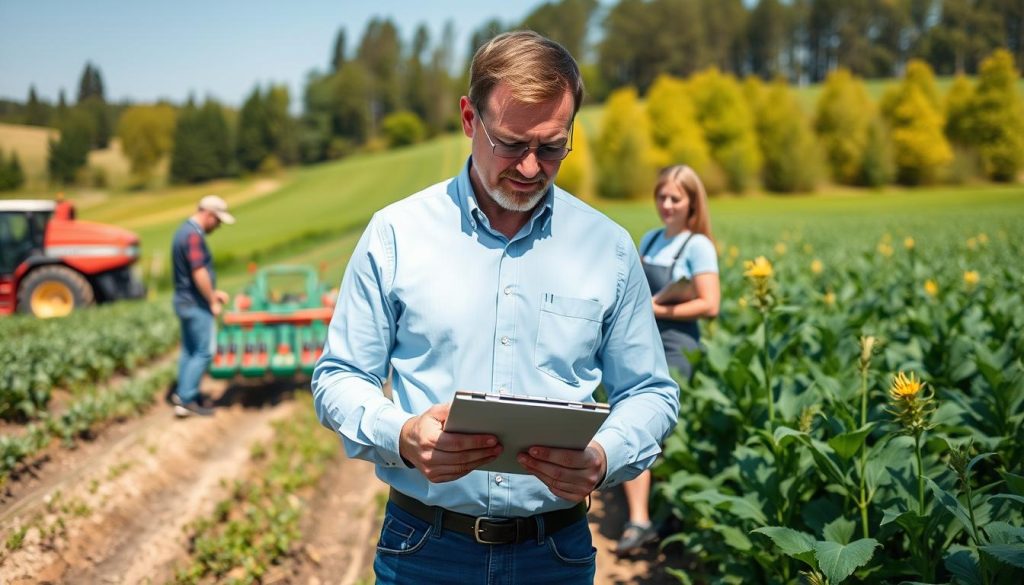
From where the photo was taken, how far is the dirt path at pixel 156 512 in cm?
455

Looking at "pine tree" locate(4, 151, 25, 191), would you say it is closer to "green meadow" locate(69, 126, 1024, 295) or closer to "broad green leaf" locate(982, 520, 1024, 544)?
"green meadow" locate(69, 126, 1024, 295)

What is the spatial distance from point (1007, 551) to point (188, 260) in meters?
6.66

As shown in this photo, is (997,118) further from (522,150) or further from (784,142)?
(522,150)

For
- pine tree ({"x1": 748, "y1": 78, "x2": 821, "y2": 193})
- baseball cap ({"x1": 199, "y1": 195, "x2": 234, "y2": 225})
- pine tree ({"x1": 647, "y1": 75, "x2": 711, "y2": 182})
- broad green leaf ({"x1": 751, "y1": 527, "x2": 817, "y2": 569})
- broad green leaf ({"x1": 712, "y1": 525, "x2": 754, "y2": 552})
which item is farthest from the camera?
pine tree ({"x1": 647, "y1": 75, "x2": 711, "y2": 182})

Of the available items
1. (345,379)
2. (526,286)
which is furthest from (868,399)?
(345,379)

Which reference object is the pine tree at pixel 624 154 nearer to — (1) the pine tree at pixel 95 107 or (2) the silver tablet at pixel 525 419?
(1) the pine tree at pixel 95 107

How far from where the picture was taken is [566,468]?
1.75 m

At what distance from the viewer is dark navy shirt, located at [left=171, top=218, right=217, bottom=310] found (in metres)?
7.20

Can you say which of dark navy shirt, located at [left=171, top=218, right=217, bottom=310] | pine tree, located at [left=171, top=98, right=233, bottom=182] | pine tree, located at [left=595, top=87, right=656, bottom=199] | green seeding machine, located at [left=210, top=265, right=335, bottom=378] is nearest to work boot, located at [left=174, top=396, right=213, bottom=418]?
green seeding machine, located at [left=210, top=265, right=335, bottom=378]

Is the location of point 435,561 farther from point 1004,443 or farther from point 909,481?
point 1004,443

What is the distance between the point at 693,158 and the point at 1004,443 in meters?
55.5

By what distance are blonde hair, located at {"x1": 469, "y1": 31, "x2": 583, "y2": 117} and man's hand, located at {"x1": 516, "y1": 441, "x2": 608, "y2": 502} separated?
2.61 ft

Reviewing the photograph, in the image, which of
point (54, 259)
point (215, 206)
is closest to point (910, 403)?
point (215, 206)

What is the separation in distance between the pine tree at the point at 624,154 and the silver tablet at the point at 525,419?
5149cm
